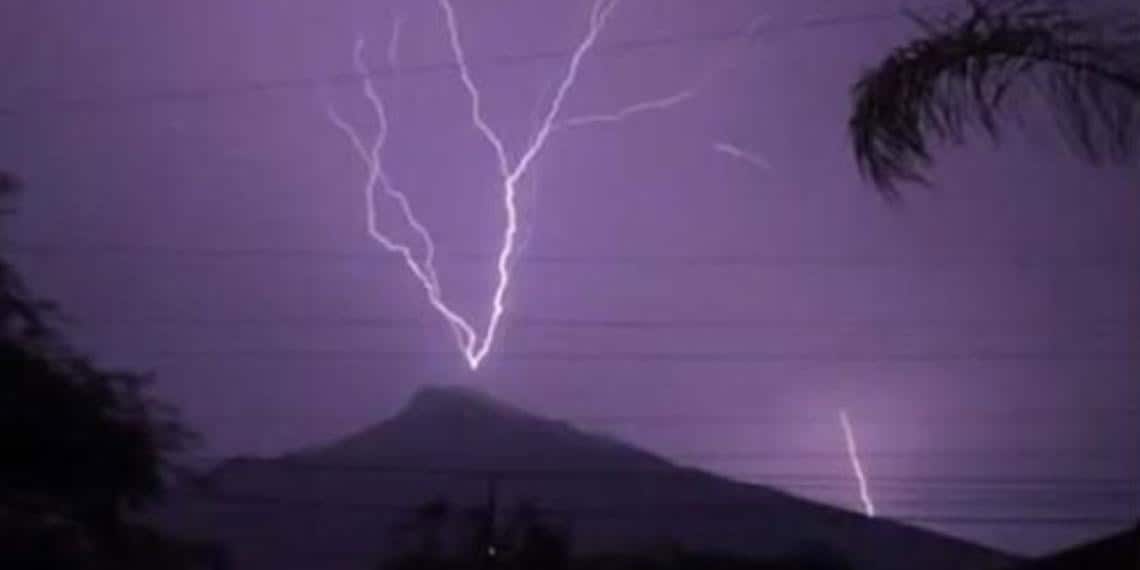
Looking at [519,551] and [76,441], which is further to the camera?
[519,551]

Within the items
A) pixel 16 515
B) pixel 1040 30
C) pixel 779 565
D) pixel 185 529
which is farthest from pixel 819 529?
pixel 1040 30

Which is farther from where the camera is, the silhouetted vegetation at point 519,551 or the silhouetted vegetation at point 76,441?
the silhouetted vegetation at point 519,551

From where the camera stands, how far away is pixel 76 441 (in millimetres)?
18359

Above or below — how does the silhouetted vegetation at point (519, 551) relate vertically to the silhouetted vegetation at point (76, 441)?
below

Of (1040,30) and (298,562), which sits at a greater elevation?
(1040,30)

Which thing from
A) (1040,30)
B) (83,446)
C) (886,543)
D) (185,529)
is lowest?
(886,543)

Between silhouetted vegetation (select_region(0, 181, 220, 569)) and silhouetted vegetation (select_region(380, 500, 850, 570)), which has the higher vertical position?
silhouetted vegetation (select_region(0, 181, 220, 569))

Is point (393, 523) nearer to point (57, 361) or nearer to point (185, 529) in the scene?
point (185, 529)

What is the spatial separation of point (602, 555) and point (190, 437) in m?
11.0

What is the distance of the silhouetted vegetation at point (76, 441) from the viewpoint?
59.5 ft

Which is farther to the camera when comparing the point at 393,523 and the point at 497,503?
the point at 393,523

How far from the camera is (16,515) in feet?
54.5

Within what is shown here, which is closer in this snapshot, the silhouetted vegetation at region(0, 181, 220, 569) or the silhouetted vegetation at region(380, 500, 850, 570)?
the silhouetted vegetation at region(0, 181, 220, 569)

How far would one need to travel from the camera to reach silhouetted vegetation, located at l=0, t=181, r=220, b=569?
18125mm
